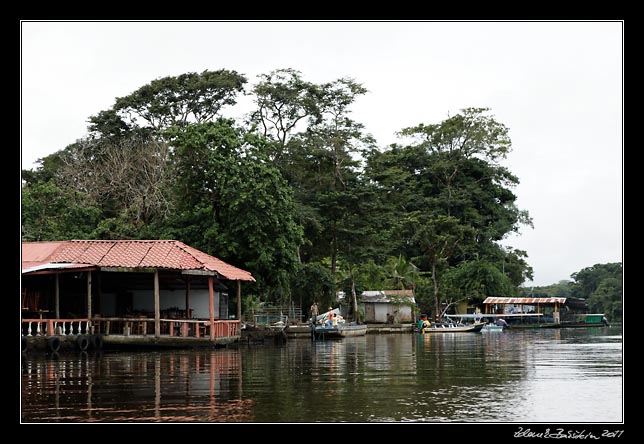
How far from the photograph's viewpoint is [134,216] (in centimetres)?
3909

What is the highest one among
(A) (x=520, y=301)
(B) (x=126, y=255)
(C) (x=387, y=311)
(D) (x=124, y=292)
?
(B) (x=126, y=255)

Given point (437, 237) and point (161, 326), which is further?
point (437, 237)

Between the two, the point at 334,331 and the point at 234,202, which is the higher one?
the point at 234,202

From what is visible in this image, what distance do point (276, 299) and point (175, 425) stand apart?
113ft

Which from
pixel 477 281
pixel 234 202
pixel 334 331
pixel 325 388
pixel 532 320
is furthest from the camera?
pixel 532 320

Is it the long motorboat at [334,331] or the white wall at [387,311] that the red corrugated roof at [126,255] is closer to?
the long motorboat at [334,331]

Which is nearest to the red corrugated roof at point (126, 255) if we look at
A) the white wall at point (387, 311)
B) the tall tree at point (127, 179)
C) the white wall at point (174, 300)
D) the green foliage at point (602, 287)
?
the white wall at point (174, 300)

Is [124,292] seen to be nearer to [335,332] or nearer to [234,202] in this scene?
[234,202]

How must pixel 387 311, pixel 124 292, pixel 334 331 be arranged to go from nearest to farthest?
pixel 124 292 < pixel 334 331 < pixel 387 311

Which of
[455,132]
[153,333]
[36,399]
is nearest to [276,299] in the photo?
[153,333]

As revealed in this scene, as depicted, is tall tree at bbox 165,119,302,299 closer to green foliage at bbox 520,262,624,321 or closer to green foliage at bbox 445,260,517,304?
green foliage at bbox 445,260,517,304

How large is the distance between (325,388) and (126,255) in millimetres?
14348

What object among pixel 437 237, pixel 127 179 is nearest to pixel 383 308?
pixel 437 237

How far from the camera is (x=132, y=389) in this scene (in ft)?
45.8
